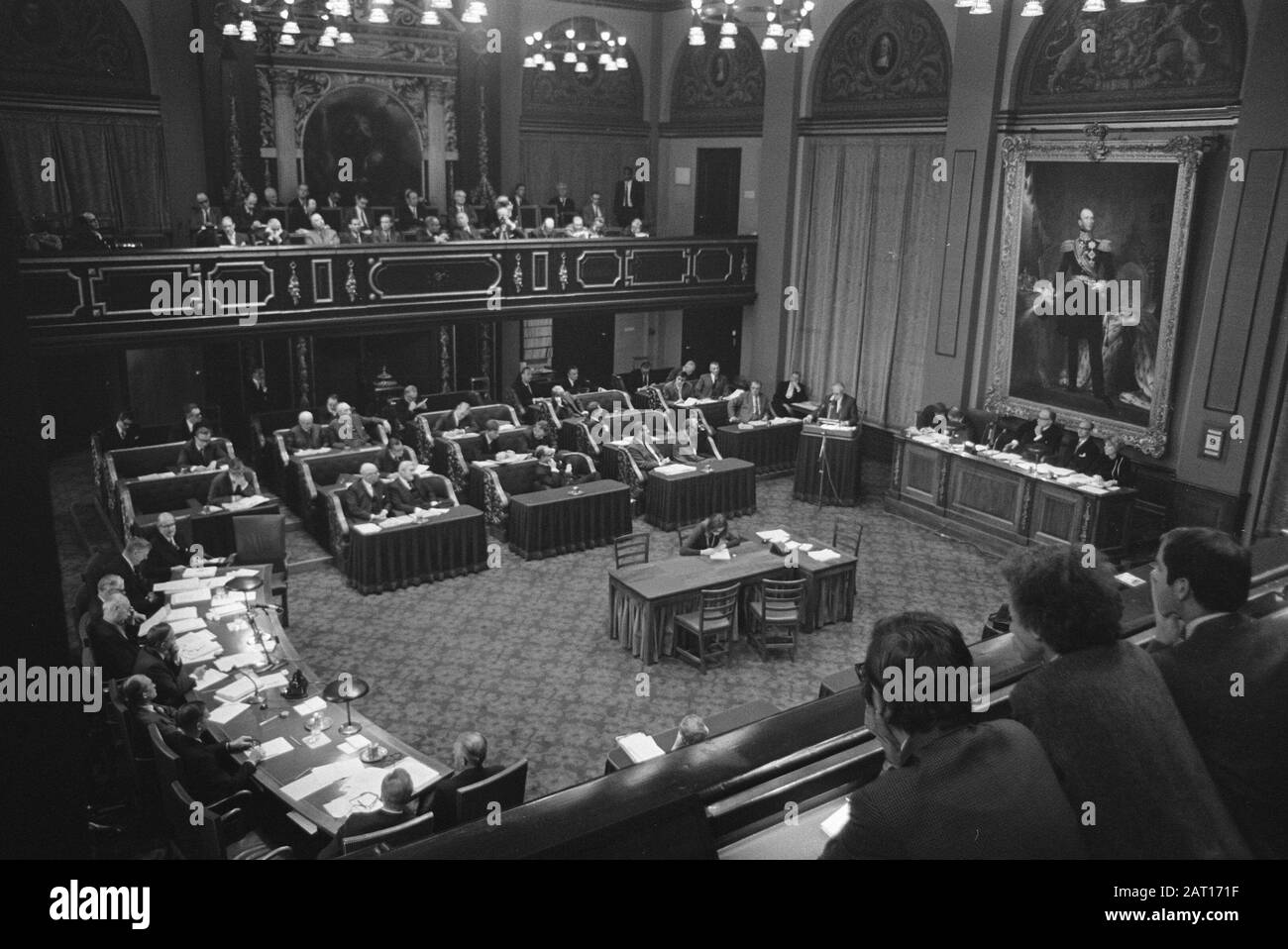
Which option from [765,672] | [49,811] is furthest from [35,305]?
[49,811]

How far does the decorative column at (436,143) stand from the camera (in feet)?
53.2

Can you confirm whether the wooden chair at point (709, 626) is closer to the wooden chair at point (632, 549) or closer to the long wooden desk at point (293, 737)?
the wooden chair at point (632, 549)

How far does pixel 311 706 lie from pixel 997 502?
27.9 ft

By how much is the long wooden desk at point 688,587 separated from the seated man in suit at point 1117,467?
367 cm

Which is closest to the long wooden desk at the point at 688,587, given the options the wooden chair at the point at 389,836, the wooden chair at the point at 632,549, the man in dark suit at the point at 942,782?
the wooden chair at the point at 632,549

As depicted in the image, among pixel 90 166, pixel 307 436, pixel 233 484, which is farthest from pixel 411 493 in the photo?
pixel 90 166

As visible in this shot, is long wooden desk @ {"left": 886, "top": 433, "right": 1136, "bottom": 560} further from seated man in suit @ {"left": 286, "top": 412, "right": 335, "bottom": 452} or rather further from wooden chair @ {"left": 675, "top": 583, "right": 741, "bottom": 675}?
seated man in suit @ {"left": 286, "top": 412, "right": 335, "bottom": 452}

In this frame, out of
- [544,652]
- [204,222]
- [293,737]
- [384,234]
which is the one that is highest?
[204,222]

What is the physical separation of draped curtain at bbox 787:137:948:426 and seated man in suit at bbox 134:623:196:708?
10.6m

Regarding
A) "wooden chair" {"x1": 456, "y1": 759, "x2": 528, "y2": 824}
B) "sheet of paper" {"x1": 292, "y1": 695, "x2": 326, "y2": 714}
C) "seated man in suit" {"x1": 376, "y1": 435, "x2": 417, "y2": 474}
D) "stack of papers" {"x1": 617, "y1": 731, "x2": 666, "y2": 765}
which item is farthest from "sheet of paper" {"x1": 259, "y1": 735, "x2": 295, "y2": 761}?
"seated man in suit" {"x1": 376, "y1": 435, "x2": 417, "y2": 474}

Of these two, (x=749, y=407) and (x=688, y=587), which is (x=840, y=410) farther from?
(x=688, y=587)

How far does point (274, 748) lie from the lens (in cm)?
592

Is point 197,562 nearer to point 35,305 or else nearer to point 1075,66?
point 35,305

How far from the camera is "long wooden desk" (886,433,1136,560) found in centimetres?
1099
